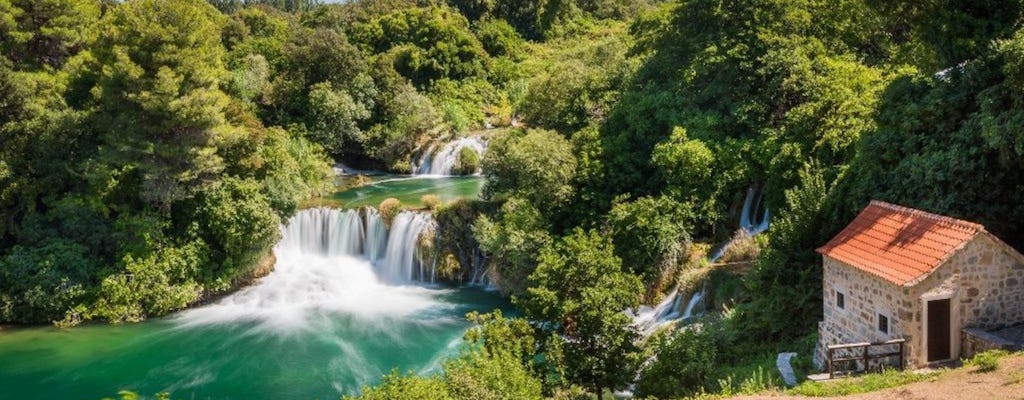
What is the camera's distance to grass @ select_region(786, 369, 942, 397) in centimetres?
1273

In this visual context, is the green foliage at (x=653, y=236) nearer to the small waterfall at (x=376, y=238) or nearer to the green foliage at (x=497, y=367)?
the green foliage at (x=497, y=367)

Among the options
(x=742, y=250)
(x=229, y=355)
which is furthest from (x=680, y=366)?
(x=229, y=355)

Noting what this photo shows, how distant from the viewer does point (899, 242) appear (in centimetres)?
1403

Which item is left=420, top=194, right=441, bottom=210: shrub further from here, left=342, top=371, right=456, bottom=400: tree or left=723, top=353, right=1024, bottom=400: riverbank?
left=723, top=353, right=1024, bottom=400: riverbank

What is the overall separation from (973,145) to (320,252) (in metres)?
23.6

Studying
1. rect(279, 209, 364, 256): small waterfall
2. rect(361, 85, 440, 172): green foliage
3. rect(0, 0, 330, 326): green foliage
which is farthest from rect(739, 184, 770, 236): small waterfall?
rect(361, 85, 440, 172): green foliage

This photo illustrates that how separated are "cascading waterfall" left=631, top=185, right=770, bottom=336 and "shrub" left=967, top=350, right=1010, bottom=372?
8.69 meters

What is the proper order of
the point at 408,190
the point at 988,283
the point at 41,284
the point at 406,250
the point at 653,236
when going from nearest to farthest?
1. the point at 988,283
2. the point at 653,236
3. the point at 41,284
4. the point at 406,250
5. the point at 408,190

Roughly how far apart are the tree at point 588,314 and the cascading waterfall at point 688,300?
13.7 ft

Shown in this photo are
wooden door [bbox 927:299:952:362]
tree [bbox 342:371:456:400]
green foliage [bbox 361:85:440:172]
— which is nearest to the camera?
wooden door [bbox 927:299:952:362]

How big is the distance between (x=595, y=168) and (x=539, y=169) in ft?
6.79

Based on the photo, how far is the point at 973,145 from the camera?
52.1ft

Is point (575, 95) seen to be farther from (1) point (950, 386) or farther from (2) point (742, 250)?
(1) point (950, 386)

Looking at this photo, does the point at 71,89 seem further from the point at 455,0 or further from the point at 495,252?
the point at 455,0
